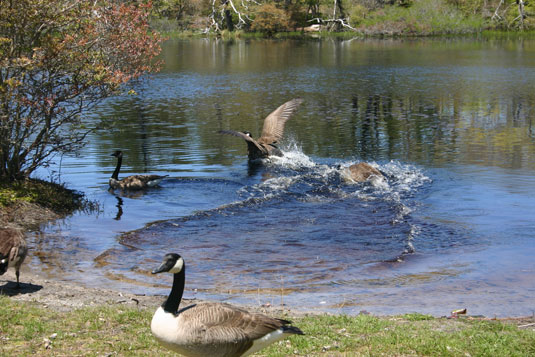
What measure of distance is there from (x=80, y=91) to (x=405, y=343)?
32.5ft

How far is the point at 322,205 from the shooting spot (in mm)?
15734

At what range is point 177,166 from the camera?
20297 millimetres

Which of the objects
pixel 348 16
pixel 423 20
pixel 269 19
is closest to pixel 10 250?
pixel 423 20

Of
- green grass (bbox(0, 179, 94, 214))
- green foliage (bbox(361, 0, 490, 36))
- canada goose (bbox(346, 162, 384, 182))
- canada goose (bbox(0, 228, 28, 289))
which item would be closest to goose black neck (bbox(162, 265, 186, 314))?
canada goose (bbox(0, 228, 28, 289))

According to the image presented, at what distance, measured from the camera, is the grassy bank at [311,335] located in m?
6.80

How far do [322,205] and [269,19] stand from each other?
→ 79.7 m

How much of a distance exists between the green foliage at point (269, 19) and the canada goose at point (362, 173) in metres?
77.0

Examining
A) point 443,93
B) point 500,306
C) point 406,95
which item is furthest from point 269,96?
point 500,306

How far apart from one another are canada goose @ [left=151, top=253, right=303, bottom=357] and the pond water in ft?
10.4

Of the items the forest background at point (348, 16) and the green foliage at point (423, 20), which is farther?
the green foliage at point (423, 20)

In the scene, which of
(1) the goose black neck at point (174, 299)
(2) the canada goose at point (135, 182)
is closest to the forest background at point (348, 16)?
(2) the canada goose at point (135, 182)

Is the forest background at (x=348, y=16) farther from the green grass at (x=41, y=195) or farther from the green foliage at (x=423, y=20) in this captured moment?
the green grass at (x=41, y=195)

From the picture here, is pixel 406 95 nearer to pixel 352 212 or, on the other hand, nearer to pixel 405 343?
pixel 352 212

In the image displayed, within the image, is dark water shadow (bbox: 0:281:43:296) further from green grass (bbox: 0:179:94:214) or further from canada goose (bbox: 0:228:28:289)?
green grass (bbox: 0:179:94:214)
